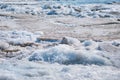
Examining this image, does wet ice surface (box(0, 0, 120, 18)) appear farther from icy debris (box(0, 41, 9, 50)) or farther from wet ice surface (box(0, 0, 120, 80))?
wet ice surface (box(0, 0, 120, 80))

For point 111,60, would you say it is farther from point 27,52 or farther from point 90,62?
point 27,52

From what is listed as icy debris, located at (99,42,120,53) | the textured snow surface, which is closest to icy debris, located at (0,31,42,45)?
icy debris, located at (99,42,120,53)

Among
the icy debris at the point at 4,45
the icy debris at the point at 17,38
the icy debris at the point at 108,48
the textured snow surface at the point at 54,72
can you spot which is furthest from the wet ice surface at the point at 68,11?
the textured snow surface at the point at 54,72

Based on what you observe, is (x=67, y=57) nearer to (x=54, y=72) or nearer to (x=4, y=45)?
(x=54, y=72)

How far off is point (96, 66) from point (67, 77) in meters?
1.04

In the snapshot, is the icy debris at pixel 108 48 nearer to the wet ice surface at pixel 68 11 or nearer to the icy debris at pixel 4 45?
the icy debris at pixel 4 45

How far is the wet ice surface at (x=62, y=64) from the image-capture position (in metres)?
6.26

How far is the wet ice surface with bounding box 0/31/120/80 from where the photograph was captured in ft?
20.6

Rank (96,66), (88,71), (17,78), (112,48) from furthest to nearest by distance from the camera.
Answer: (112,48)
(96,66)
(88,71)
(17,78)

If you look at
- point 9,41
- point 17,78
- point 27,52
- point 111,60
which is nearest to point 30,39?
point 9,41

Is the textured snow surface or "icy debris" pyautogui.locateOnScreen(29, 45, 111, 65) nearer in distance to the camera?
the textured snow surface

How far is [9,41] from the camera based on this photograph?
10.0m

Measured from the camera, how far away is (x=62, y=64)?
7227 mm

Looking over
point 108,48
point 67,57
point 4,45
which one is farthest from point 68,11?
point 67,57
